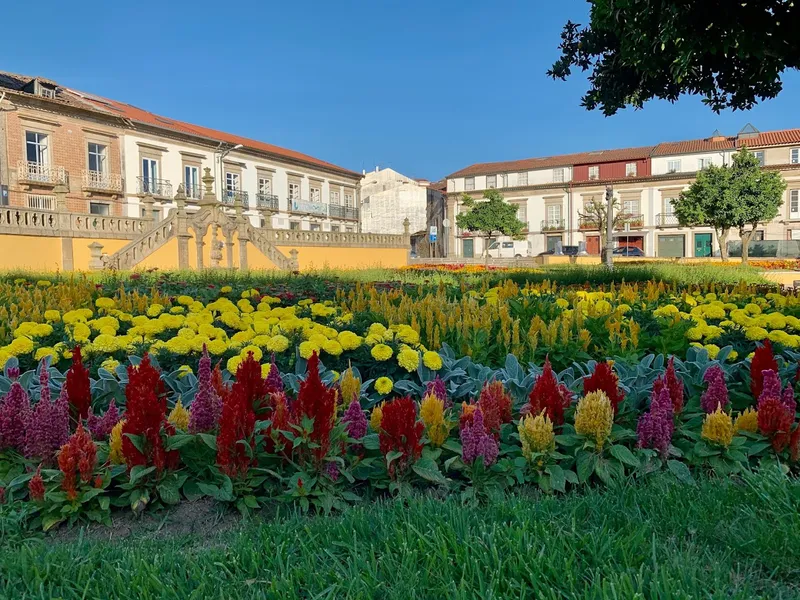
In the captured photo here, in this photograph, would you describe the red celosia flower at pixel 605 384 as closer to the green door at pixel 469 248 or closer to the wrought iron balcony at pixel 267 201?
the wrought iron balcony at pixel 267 201

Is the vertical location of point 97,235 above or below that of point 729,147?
below

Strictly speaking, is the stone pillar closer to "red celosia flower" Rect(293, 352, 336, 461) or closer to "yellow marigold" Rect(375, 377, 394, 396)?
"yellow marigold" Rect(375, 377, 394, 396)

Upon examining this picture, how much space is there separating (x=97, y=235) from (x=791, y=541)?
2135 cm

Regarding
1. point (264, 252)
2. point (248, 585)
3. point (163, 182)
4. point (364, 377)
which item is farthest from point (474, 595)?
point (163, 182)

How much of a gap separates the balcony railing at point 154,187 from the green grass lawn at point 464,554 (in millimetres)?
37949

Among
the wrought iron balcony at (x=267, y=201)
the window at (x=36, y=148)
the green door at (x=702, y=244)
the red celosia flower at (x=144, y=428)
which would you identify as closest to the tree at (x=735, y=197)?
the green door at (x=702, y=244)

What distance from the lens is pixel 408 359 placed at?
3635 mm

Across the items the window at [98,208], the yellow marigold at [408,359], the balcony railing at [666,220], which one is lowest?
the yellow marigold at [408,359]

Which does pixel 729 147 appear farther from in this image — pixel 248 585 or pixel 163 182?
pixel 248 585

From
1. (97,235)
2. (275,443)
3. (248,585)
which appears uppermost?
(97,235)

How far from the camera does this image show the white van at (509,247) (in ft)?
193

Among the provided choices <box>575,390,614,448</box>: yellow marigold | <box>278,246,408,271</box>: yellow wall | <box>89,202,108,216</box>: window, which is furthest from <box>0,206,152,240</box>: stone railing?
<box>575,390,614,448</box>: yellow marigold

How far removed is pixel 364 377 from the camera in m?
3.92

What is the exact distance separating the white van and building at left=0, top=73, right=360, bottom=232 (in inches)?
734
